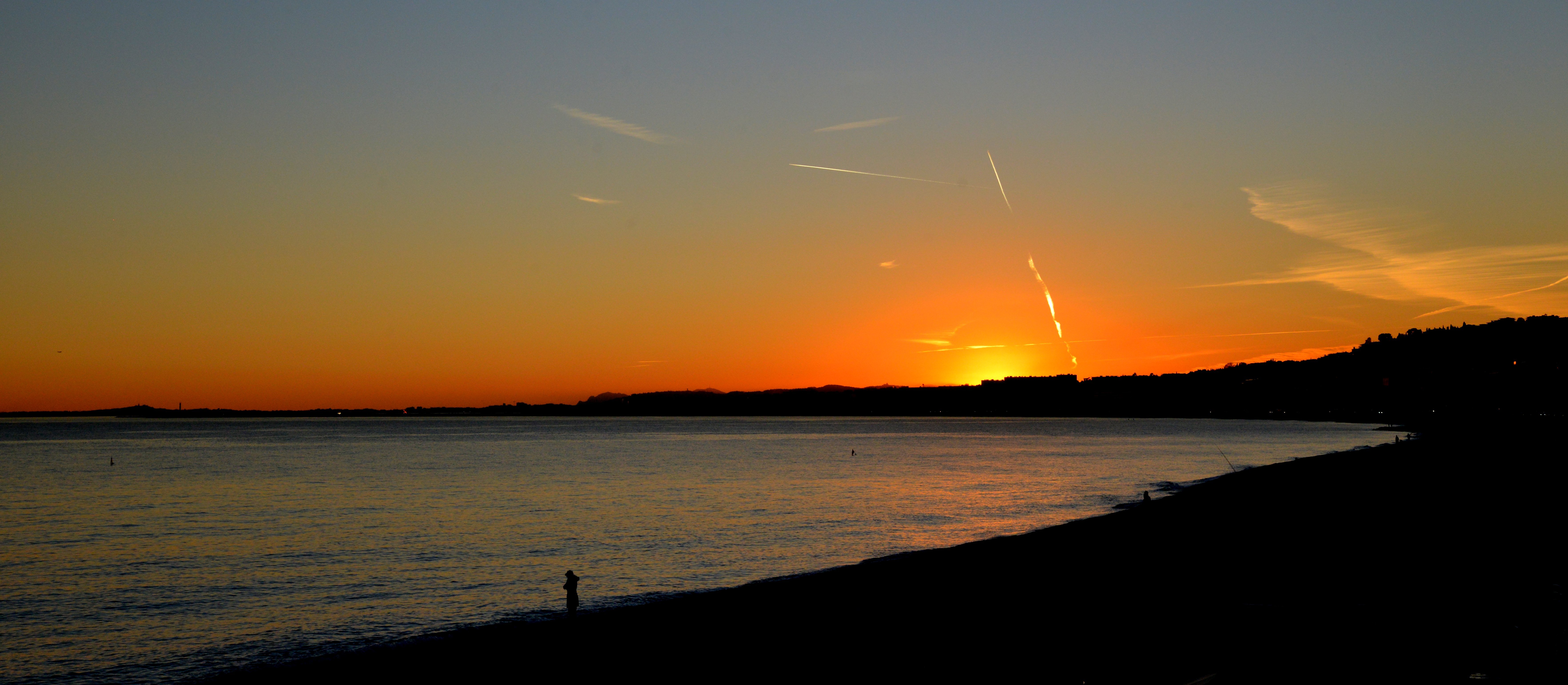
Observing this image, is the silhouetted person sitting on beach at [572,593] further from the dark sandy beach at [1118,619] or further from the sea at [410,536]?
the sea at [410,536]

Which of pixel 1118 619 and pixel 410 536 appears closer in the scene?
pixel 1118 619

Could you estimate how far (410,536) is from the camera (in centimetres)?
5031

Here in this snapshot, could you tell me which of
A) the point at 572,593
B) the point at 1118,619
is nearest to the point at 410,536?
the point at 572,593

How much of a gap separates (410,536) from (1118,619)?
40.4 meters

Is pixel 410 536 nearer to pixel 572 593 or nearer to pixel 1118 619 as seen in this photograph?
pixel 572 593

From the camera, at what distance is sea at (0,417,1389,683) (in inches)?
1097

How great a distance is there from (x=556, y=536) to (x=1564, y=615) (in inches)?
1719

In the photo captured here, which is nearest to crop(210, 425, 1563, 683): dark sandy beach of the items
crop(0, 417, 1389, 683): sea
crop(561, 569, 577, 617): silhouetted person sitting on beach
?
crop(561, 569, 577, 617): silhouetted person sitting on beach

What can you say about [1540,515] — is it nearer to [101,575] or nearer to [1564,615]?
[1564,615]

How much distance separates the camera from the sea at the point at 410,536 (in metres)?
27.9

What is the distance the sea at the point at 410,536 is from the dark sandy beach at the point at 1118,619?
4629mm

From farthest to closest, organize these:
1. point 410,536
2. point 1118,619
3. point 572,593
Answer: point 410,536 < point 572,593 < point 1118,619

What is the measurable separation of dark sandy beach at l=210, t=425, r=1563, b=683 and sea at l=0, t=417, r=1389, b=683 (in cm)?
463

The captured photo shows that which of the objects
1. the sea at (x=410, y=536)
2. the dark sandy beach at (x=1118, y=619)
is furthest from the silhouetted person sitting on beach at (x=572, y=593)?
the sea at (x=410, y=536)
